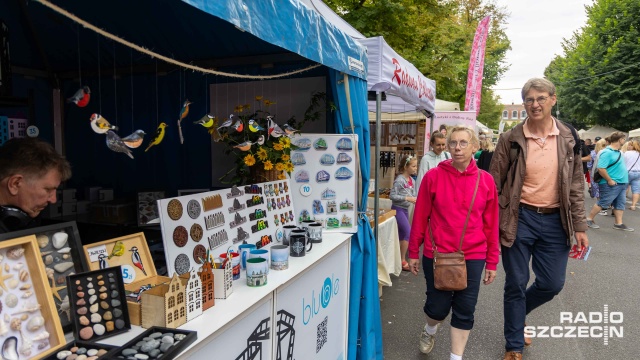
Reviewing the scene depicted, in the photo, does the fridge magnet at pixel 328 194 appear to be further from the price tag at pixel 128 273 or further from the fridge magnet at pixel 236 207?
the price tag at pixel 128 273

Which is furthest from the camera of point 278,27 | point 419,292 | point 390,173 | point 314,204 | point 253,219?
point 390,173

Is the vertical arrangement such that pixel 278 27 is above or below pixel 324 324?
above

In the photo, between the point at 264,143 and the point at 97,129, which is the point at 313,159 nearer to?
the point at 264,143

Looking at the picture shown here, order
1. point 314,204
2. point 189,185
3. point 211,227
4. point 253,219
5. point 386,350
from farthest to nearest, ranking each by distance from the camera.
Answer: point 189,185 < point 386,350 < point 314,204 < point 253,219 < point 211,227

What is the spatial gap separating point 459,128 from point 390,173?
172 inches

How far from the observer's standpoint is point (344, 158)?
2.86m

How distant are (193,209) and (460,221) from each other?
5.26 feet

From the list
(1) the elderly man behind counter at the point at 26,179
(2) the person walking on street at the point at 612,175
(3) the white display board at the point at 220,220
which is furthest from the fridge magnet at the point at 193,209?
(2) the person walking on street at the point at 612,175

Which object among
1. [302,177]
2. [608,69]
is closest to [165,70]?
[302,177]

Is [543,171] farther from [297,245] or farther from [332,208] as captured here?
[297,245]

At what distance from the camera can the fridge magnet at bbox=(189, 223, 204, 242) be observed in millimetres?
1839

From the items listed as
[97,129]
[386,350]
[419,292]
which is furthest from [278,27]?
[419,292]

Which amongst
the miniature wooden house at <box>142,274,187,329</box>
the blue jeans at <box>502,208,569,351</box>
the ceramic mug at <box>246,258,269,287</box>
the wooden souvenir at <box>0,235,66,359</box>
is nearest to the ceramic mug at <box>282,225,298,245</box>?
the ceramic mug at <box>246,258,269,287</box>

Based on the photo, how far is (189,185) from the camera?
13.6 ft
